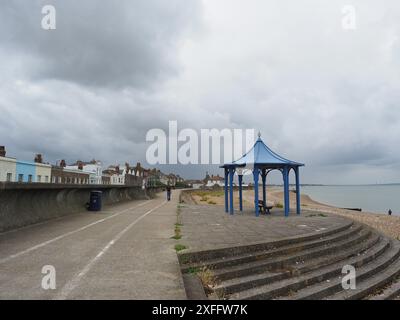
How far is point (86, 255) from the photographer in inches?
274

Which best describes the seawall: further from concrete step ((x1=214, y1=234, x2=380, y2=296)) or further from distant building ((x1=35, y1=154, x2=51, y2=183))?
distant building ((x1=35, y1=154, x2=51, y2=183))

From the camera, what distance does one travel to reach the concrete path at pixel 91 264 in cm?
479

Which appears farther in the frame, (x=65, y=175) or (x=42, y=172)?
(x=65, y=175)

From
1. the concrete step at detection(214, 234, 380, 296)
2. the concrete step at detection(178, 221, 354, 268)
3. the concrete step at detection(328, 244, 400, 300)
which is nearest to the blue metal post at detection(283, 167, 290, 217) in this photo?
the concrete step at detection(214, 234, 380, 296)

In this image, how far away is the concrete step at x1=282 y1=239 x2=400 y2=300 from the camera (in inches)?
251

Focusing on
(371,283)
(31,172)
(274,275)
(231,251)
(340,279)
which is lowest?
(371,283)

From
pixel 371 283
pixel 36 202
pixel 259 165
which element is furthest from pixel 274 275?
pixel 259 165

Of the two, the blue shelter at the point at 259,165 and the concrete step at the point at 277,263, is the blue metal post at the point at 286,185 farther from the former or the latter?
the concrete step at the point at 277,263

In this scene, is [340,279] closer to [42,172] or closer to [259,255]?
[259,255]

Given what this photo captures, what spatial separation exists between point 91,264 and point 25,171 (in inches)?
1222

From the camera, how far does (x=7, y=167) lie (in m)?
29.8

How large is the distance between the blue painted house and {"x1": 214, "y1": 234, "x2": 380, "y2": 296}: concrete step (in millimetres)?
30431

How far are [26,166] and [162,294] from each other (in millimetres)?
33318

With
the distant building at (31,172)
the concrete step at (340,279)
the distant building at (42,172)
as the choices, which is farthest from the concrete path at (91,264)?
the distant building at (42,172)
